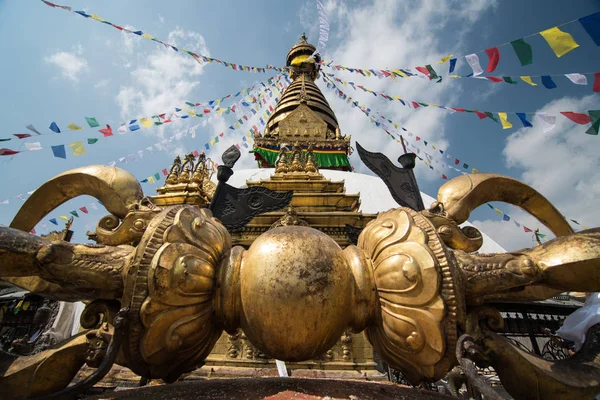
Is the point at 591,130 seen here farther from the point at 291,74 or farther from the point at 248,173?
the point at 291,74

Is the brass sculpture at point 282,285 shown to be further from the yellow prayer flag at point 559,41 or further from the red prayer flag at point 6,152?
the red prayer flag at point 6,152

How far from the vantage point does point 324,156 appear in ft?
54.2

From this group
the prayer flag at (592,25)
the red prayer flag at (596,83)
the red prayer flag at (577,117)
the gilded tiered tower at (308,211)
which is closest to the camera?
the prayer flag at (592,25)

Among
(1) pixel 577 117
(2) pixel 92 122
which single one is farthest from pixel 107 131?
(1) pixel 577 117

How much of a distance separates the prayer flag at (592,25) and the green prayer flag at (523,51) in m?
0.73

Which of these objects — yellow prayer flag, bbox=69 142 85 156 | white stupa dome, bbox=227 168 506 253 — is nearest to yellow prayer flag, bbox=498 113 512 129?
white stupa dome, bbox=227 168 506 253

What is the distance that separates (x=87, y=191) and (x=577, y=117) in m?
5.79

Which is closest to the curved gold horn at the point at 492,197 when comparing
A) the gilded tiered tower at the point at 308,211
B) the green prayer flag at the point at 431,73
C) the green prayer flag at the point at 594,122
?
the gilded tiered tower at the point at 308,211

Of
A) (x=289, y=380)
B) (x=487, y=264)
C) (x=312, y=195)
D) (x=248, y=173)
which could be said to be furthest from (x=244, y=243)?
(x=248, y=173)

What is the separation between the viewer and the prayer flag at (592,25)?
3.45 meters

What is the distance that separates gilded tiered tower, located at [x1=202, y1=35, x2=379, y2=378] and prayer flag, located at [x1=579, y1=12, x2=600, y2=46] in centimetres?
357

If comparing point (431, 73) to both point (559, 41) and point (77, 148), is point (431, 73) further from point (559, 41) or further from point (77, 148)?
point (77, 148)

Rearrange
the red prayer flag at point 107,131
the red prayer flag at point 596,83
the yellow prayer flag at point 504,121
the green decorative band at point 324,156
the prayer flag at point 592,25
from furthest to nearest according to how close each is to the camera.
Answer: the green decorative band at point 324,156, the red prayer flag at point 107,131, the yellow prayer flag at point 504,121, the red prayer flag at point 596,83, the prayer flag at point 592,25

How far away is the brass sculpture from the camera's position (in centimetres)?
134
